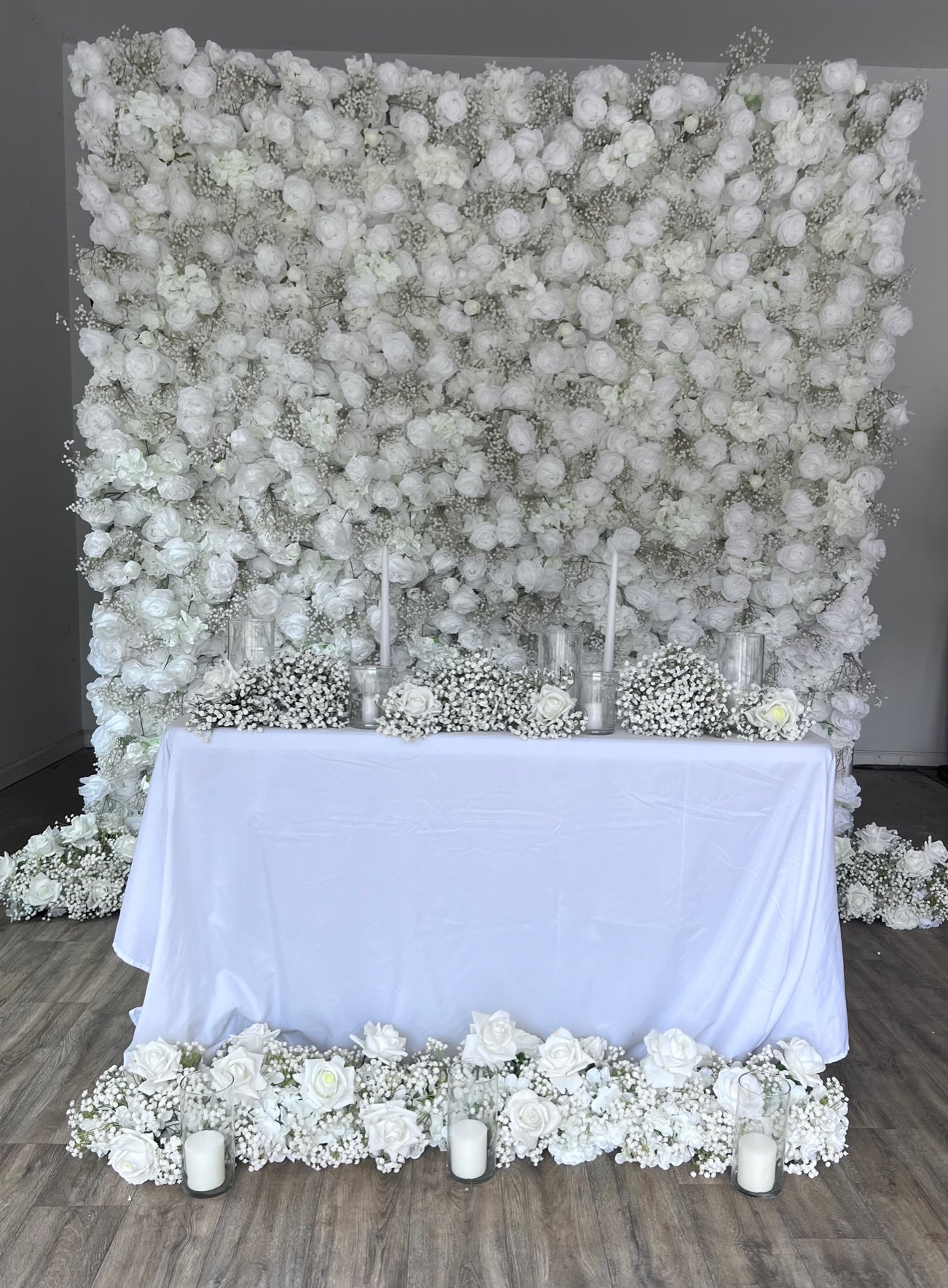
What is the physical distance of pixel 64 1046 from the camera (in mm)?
2840

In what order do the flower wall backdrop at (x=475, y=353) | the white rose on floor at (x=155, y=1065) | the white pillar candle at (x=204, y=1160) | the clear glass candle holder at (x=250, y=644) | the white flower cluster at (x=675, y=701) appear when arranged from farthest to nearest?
the flower wall backdrop at (x=475, y=353), the clear glass candle holder at (x=250, y=644), the white flower cluster at (x=675, y=701), the white rose on floor at (x=155, y=1065), the white pillar candle at (x=204, y=1160)

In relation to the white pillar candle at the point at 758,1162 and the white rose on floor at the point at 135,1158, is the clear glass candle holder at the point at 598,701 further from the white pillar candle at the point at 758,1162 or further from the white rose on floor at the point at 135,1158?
the white rose on floor at the point at 135,1158

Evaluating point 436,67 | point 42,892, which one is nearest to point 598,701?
point 42,892

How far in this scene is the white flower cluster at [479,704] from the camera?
2.50 m

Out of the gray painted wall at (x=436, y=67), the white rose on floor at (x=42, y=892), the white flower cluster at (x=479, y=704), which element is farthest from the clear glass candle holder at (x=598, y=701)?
the gray painted wall at (x=436, y=67)

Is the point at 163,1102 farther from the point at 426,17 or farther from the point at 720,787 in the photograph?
the point at 426,17

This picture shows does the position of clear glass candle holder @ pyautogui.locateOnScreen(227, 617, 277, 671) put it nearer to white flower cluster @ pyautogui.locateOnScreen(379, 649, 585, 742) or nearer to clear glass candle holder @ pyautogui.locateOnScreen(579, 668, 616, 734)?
white flower cluster @ pyautogui.locateOnScreen(379, 649, 585, 742)

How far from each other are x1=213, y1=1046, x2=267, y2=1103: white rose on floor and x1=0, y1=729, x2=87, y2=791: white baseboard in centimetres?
385

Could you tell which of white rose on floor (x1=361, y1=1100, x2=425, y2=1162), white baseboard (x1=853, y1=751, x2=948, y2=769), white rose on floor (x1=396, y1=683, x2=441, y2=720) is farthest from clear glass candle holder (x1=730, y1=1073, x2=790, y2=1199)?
white baseboard (x1=853, y1=751, x2=948, y2=769)

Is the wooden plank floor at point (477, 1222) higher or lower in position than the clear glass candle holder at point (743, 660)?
lower

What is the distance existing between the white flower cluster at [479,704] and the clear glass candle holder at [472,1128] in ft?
2.70

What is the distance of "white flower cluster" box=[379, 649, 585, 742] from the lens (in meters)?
Answer: 2.50

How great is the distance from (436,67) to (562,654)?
15.3ft

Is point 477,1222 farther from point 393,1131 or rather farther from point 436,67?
point 436,67
